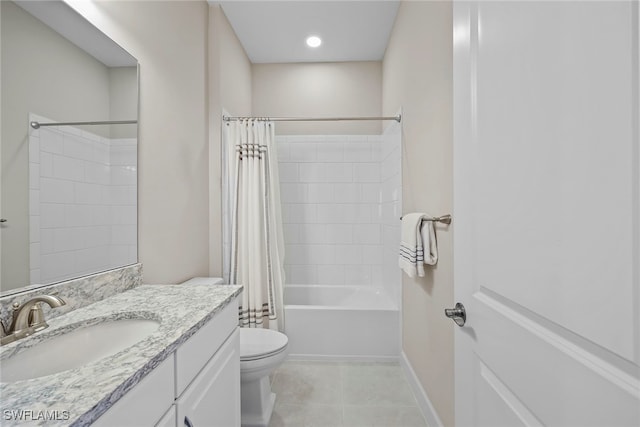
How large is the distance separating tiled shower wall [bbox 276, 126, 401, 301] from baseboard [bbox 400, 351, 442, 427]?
100 centimetres

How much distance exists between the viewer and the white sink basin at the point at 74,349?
0.71 m

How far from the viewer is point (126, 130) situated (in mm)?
1312

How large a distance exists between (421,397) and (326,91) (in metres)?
2.77

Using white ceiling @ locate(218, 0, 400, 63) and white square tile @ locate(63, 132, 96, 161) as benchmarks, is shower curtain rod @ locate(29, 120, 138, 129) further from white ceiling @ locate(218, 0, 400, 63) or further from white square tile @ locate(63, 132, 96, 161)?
white ceiling @ locate(218, 0, 400, 63)

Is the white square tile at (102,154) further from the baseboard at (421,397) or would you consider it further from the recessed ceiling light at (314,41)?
the recessed ceiling light at (314,41)

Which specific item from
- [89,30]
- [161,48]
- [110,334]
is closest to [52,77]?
[89,30]

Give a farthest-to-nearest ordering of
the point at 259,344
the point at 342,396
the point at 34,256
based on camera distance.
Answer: the point at 342,396 < the point at 259,344 < the point at 34,256

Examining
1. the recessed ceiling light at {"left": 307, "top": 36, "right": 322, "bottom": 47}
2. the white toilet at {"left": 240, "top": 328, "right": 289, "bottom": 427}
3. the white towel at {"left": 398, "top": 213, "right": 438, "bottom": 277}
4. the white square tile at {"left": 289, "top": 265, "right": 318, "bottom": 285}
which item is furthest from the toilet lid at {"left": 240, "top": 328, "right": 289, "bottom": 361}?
the recessed ceiling light at {"left": 307, "top": 36, "right": 322, "bottom": 47}

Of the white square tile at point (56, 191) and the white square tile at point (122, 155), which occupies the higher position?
the white square tile at point (122, 155)

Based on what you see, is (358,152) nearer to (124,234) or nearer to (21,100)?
(124,234)

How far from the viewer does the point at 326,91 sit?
3037 millimetres

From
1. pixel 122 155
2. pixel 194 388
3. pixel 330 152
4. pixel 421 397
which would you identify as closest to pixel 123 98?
pixel 122 155

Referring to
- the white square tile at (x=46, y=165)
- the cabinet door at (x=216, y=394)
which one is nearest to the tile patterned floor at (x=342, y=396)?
the cabinet door at (x=216, y=394)

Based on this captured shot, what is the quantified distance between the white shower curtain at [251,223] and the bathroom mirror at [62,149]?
884mm
